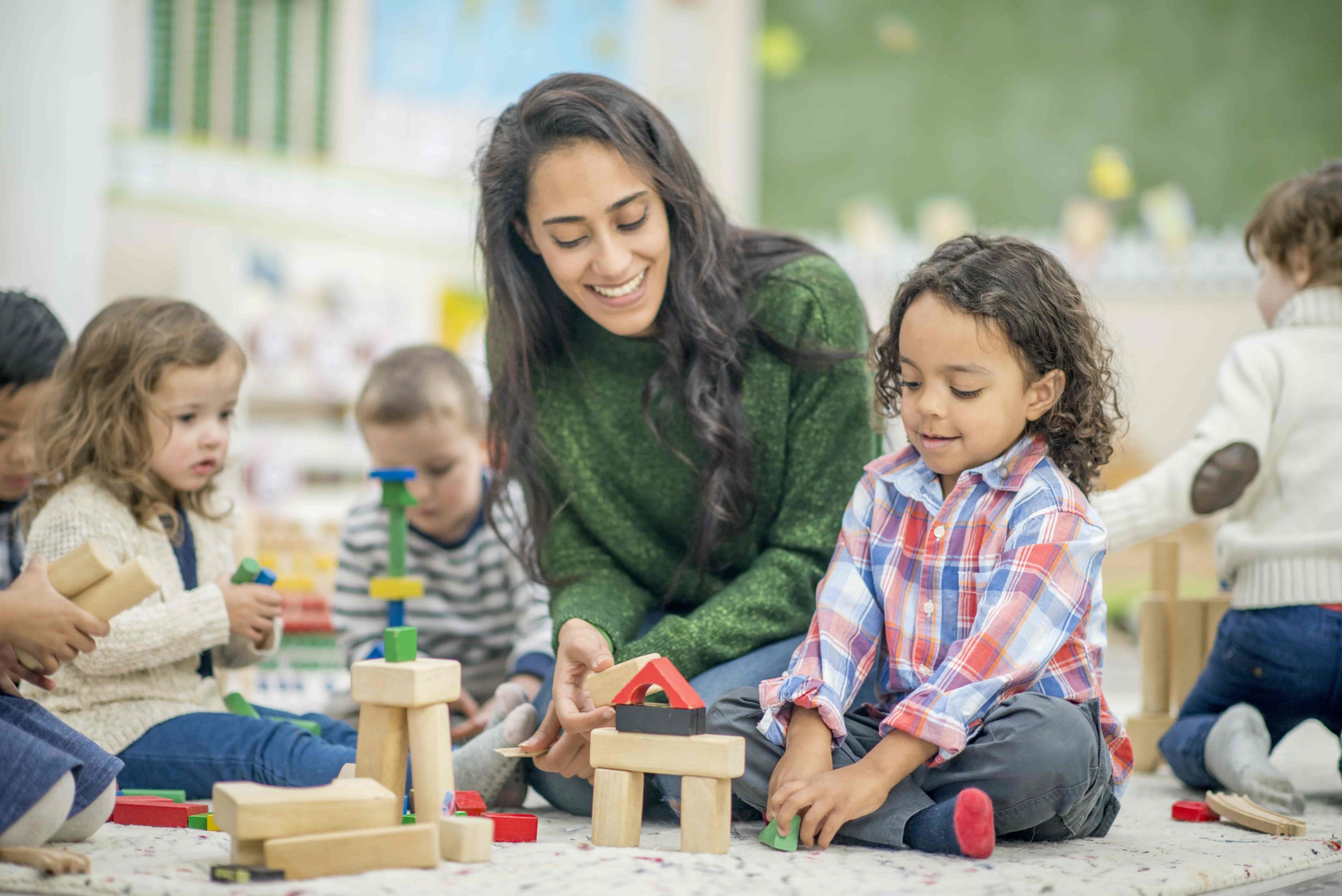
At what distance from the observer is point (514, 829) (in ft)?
3.40

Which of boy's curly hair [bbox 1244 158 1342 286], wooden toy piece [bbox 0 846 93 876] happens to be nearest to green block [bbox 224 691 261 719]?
wooden toy piece [bbox 0 846 93 876]

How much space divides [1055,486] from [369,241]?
148 inches

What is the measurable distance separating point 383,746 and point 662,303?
0.57 meters

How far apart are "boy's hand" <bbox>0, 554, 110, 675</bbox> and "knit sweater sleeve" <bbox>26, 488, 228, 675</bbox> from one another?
27cm

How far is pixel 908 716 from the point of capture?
0.97 m

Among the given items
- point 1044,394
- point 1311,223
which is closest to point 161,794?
point 1044,394

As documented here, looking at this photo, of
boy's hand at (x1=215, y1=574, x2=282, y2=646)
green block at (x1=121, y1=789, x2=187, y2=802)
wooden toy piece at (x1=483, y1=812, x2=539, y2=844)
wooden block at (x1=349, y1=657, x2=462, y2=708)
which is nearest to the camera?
wooden block at (x1=349, y1=657, x2=462, y2=708)

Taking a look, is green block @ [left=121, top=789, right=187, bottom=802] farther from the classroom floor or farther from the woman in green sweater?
the woman in green sweater

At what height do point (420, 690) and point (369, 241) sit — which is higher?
point (369, 241)

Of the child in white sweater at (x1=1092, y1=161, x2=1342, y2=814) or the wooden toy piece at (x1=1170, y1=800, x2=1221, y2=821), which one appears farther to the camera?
the child in white sweater at (x1=1092, y1=161, x2=1342, y2=814)

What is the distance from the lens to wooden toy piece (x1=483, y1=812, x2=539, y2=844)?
1034mm

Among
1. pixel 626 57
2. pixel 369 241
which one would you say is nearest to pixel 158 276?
pixel 369 241

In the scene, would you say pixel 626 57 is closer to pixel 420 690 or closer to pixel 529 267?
pixel 529 267

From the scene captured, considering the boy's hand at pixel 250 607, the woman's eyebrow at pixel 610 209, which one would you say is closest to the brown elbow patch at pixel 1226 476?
the woman's eyebrow at pixel 610 209
